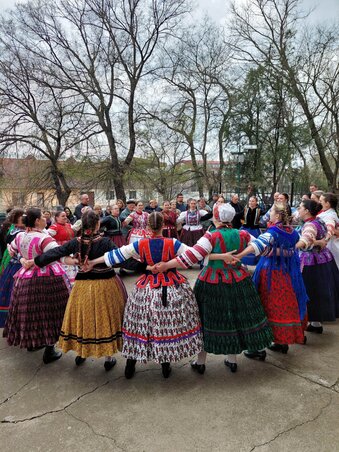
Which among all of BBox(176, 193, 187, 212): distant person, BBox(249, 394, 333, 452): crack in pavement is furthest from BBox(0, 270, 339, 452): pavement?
BBox(176, 193, 187, 212): distant person

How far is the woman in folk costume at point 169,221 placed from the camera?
23.4 ft

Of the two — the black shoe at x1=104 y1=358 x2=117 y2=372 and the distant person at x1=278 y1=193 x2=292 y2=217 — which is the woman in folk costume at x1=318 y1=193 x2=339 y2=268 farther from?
the black shoe at x1=104 y1=358 x2=117 y2=372

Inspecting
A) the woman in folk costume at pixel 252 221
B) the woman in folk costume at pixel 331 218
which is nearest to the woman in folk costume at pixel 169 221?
the woman in folk costume at pixel 252 221

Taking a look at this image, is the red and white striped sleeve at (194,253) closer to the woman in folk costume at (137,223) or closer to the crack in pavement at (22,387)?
the crack in pavement at (22,387)

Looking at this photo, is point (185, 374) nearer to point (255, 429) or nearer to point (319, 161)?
point (255, 429)

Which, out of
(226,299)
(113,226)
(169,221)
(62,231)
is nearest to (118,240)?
(113,226)

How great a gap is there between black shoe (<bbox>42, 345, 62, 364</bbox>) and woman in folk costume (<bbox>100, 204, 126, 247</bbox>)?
12.5 feet

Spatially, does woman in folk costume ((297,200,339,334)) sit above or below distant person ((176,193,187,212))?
below

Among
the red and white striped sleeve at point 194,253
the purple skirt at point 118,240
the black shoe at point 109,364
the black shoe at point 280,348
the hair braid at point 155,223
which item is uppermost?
the hair braid at point 155,223

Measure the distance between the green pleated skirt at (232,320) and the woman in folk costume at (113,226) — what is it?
4.49m

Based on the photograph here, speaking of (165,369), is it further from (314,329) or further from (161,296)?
(314,329)

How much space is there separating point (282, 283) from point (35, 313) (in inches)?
92.9

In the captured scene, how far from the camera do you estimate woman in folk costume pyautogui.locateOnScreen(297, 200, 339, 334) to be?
3.46 m

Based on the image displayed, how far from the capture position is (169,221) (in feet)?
23.8
